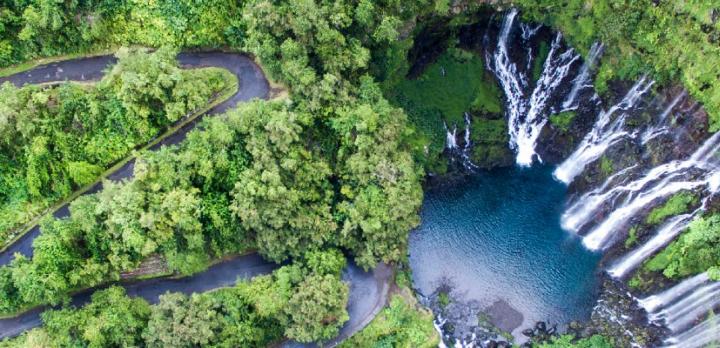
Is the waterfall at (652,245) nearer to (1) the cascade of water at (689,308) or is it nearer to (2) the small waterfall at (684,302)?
(2) the small waterfall at (684,302)

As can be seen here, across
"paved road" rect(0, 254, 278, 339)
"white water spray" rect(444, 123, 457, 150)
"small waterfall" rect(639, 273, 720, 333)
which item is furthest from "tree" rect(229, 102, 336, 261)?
"small waterfall" rect(639, 273, 720, 333)

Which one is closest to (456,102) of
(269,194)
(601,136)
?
(601,136)

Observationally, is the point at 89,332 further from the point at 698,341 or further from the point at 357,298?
the point at 698,341

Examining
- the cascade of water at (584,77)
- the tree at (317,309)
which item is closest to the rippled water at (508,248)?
the cascade of water at (584,77)

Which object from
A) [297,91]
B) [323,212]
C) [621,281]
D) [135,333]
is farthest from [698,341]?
[135,333]

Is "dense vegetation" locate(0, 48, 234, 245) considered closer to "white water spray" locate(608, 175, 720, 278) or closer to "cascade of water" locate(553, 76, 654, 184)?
"cascade of water" locate(553, 76, 654, 184)

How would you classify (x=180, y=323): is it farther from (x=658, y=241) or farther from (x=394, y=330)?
(x=658, y=241)
